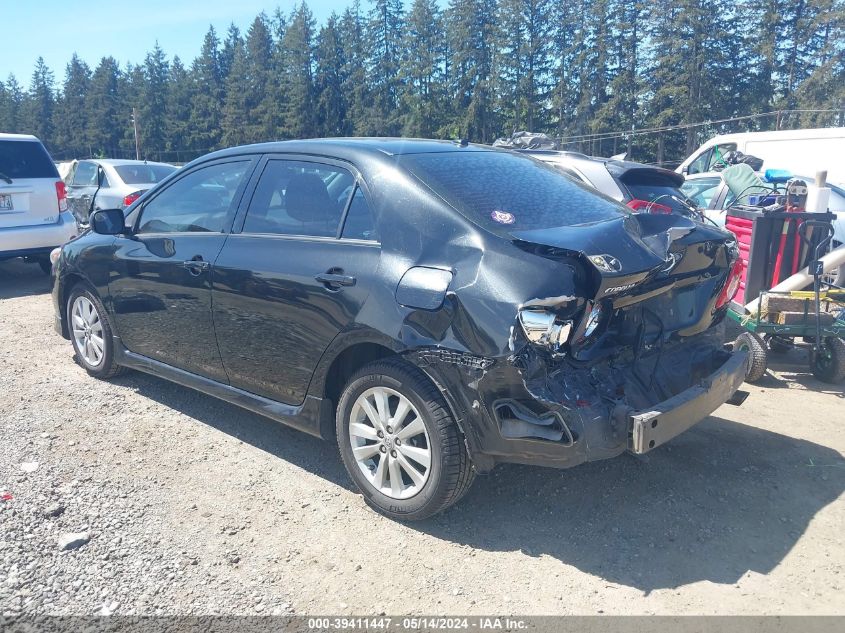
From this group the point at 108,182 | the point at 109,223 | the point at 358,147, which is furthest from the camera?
the point at 108,182

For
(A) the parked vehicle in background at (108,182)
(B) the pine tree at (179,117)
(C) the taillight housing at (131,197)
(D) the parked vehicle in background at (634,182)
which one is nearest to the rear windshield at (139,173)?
(A) the parked vehicle in background at (108,182)

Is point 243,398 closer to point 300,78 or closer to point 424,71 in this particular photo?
point 424,71

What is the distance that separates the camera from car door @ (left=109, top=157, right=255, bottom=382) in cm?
435

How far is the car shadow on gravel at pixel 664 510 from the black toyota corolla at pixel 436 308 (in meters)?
0.46

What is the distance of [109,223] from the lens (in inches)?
195

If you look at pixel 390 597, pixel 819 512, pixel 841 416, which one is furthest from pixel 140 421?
pixel 841 416

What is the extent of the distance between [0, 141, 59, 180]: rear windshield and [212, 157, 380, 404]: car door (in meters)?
6.37

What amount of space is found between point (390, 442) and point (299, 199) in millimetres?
1472

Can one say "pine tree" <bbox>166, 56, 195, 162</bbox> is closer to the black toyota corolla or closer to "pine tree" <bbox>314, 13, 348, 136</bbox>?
"pine tree" <bbox>314, 13, 348, 136</bbox>

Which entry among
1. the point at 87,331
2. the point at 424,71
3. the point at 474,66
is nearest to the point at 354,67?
the point at 424,71

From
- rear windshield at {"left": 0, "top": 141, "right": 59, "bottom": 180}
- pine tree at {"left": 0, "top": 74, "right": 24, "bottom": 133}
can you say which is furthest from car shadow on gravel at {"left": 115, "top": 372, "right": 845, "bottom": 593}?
pine tree at {"left": 0, "top": 74, "right": 24, "bottom": 133}

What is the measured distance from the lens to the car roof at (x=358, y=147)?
388 centimetres

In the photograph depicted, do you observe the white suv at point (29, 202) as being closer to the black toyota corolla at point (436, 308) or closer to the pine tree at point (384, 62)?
the black toyota corolla at point (436, 308)

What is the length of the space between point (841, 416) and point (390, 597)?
3650 millimetres
